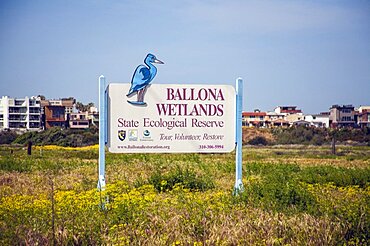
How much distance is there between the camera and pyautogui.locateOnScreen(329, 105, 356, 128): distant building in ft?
375

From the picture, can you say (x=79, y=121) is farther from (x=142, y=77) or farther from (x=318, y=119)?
(x=142, y=77)

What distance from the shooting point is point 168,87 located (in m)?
12.5

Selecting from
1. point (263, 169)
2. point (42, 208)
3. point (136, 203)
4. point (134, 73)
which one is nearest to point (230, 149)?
point (134, 73)

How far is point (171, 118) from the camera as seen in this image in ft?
41.2

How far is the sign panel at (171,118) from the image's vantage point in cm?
1230

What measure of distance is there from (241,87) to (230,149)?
1.45 meters

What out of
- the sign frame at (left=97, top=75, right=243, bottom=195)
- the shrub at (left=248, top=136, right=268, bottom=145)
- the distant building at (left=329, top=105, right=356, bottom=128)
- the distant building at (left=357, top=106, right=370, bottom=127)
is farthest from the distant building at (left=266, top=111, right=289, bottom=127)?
the sign frame at (left=97, top=75, right=243, bottom=195)

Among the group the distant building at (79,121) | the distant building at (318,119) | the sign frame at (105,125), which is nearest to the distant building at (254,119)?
the distant building at (318,119)

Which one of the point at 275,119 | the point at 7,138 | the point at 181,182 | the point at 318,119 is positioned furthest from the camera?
the point at 275,119

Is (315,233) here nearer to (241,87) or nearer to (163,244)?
(163,244)

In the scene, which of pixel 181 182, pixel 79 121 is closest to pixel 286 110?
pixel 79 121

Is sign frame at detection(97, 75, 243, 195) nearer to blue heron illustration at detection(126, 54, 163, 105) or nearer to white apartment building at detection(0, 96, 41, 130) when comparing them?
blue heron illustration at detection(126, 54, 163, 105)

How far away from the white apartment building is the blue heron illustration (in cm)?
9530

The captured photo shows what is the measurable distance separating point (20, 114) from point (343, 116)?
64552mm
